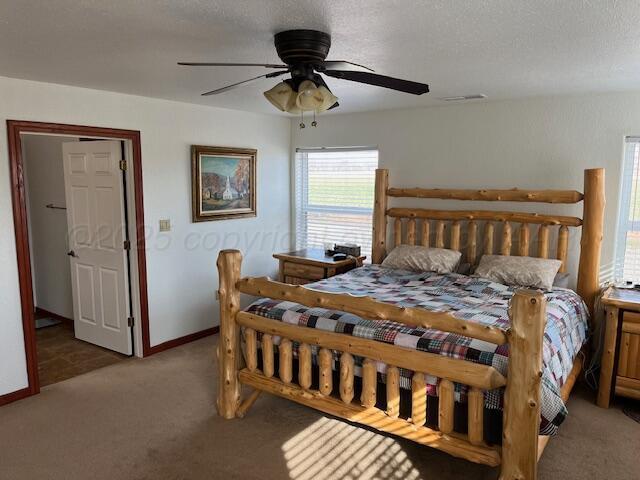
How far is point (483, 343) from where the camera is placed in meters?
2.34

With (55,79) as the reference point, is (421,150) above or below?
below

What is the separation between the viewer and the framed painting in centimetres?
445

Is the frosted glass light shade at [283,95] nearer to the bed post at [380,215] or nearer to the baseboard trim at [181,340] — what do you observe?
Answer: the bed post at [380,215]

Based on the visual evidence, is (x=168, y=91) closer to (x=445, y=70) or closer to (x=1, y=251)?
(x=1, y=251)

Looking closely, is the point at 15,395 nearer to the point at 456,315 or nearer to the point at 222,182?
the point at 222,182

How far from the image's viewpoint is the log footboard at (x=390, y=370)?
208cm

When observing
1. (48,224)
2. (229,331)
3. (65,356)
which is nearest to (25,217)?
(65,356)

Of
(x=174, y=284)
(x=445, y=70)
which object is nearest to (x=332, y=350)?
(x=445, y=70)

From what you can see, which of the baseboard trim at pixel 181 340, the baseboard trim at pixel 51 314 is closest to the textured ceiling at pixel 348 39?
the baseboard trim at pixel 181 340

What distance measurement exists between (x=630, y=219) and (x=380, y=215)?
2038 mm

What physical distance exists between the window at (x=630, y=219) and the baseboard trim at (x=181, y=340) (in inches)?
143

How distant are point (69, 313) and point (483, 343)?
4.41 m

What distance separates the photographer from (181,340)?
4480 millimetres

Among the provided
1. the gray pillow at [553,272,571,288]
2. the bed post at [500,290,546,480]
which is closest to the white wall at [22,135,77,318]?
the bed post at [500,290,546,480]
